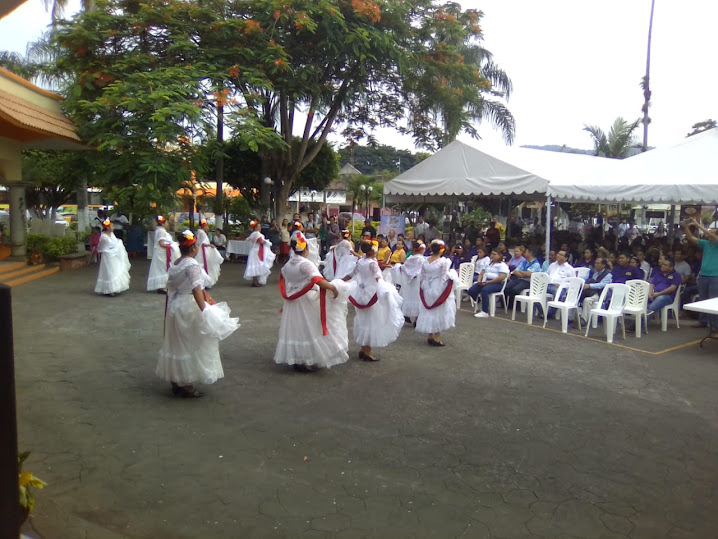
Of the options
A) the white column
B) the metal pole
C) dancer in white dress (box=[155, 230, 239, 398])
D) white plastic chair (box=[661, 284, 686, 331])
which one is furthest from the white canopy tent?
the metal pole

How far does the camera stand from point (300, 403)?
599 cm

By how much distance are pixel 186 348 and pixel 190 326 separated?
0.81ft

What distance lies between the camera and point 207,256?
13648 millimetres

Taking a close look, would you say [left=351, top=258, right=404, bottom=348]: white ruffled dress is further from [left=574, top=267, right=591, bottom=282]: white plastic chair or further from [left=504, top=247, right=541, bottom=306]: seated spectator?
[left=574, top=267, right=591, bottom=282]: white plastic chair

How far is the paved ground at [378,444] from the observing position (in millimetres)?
3857

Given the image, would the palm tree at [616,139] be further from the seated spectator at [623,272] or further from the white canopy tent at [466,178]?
the seated spectator at [623,272]

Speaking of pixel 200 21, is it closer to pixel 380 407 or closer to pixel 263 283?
pixel 263 283

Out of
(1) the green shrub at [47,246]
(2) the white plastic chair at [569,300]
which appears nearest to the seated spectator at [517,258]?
(2) the white plastic chair at [569,300]

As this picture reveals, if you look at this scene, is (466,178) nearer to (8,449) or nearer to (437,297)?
(437,297)

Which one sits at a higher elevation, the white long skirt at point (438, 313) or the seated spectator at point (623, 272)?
the seated spectator at point (623, 272)

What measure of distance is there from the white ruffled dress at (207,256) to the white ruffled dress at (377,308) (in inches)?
248

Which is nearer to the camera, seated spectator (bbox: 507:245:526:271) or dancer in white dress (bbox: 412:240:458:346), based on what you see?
dancer in white dress (bbox: 412:240:458:346)

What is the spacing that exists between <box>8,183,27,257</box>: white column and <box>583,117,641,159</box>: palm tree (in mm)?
27256

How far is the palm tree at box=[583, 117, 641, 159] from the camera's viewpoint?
3081 cm
